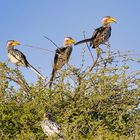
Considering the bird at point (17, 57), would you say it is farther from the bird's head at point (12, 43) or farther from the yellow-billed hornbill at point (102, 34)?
the yellow-billed hornbill at point (102, 34)

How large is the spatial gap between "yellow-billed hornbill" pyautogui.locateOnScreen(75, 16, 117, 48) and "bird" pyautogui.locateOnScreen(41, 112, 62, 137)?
213 cm

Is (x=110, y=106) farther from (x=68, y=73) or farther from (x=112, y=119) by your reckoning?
(x=68, y=73)

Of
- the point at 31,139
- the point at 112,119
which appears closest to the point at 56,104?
the point at 112,119

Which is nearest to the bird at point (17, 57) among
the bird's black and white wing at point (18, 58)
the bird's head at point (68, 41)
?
the bird's black and white wing at point (18, 58)

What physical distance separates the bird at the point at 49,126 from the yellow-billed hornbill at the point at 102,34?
2.13 metres

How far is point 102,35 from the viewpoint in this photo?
12141mm

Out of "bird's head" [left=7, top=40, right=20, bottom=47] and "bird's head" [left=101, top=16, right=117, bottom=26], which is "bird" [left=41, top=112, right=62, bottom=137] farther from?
"bird's head" [left=7, top=40, right=20, bottom=47]

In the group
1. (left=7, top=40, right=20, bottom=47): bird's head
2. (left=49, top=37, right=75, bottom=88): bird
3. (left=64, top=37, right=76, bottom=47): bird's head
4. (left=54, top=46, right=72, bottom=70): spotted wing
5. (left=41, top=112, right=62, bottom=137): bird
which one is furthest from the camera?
(left=7, top=40, right=20, bottom=47): bird's head

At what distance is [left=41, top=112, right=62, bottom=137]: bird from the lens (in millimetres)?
9511

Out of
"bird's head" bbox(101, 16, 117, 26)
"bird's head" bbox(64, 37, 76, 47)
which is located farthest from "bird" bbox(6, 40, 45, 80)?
"bird's head" bbox(101, 16, 117, 26)

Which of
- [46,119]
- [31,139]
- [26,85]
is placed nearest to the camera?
[31,139]

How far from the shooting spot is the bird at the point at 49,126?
951cm

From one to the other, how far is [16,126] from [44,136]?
751mm

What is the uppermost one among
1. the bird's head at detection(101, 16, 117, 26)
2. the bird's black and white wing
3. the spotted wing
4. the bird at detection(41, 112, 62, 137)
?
the bird's head at detection(101, 16, 117, 26)
